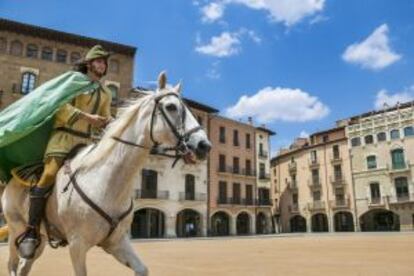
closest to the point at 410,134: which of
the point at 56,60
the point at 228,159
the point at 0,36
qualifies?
the point at 228,159

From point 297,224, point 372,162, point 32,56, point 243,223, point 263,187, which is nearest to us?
point 32,56

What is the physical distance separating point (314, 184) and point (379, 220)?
973 cm

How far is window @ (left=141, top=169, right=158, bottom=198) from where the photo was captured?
40156mm

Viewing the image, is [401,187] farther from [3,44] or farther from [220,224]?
[3,44]

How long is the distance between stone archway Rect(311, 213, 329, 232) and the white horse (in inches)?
2302

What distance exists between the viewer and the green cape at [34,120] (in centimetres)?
435

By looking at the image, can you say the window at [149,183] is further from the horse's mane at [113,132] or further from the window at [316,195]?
the horse's mane at [113,132]

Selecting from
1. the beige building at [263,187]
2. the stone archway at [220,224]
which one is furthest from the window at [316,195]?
the stone archway at [220,224]

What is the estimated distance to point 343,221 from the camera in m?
57.5

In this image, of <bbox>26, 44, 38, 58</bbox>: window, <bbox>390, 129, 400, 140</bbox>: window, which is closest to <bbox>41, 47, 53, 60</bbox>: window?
<bbox>26, 44, 38, 58</bbox>: window

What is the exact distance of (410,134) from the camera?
51.9 m

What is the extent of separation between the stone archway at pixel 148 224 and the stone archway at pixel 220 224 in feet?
25.4

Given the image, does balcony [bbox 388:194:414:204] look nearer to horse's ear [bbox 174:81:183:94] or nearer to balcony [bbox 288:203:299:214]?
balcony [bbox 288:203:299:214]

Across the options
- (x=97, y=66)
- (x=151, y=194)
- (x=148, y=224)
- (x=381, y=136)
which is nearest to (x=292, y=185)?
(x=381, y=136)
